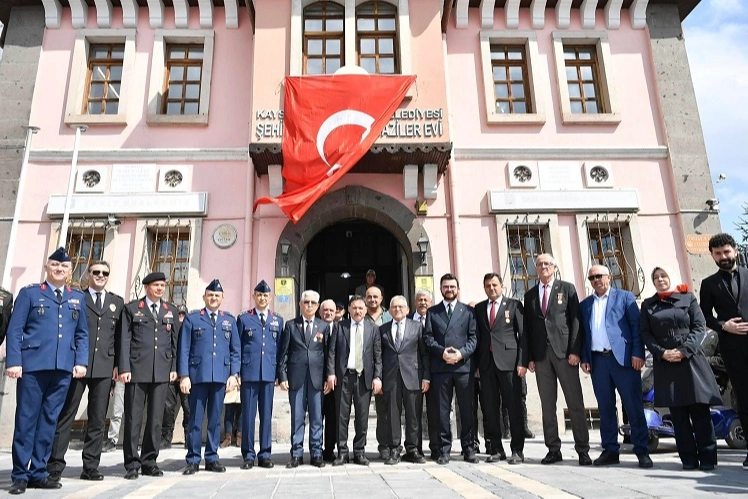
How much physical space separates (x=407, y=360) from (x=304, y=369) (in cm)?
111

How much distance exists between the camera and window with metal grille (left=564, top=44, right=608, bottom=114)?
10891 mm

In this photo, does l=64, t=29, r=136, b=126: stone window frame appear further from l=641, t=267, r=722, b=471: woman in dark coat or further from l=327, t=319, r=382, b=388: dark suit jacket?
l=641, t=267, r=722, b=471: woman in dark coat

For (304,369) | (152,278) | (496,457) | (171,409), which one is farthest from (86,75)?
(496,457)

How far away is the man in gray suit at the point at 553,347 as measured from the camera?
5.48 metres

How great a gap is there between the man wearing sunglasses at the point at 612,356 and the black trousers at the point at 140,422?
4162 mm

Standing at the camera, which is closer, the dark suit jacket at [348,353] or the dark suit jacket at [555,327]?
the dark suit jacket at [555,327]

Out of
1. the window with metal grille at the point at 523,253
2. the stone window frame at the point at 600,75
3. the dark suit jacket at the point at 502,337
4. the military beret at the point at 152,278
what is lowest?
the dark suit jacket at the point at 502,337

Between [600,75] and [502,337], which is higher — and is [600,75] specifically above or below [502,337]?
above

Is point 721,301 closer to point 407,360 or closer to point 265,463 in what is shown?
point 407,360

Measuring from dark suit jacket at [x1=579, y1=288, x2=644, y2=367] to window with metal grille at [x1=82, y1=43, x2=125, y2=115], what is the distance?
30.9 ft

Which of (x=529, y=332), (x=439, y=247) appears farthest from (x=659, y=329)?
(x=439, y=247)

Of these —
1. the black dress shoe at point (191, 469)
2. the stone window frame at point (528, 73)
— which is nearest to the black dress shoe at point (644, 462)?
the black dress shoe at point (191, 469)

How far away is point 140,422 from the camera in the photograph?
17.2 feet

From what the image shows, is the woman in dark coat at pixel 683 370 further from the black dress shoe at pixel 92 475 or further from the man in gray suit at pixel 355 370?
the black dress shoe at pixel 92 475
